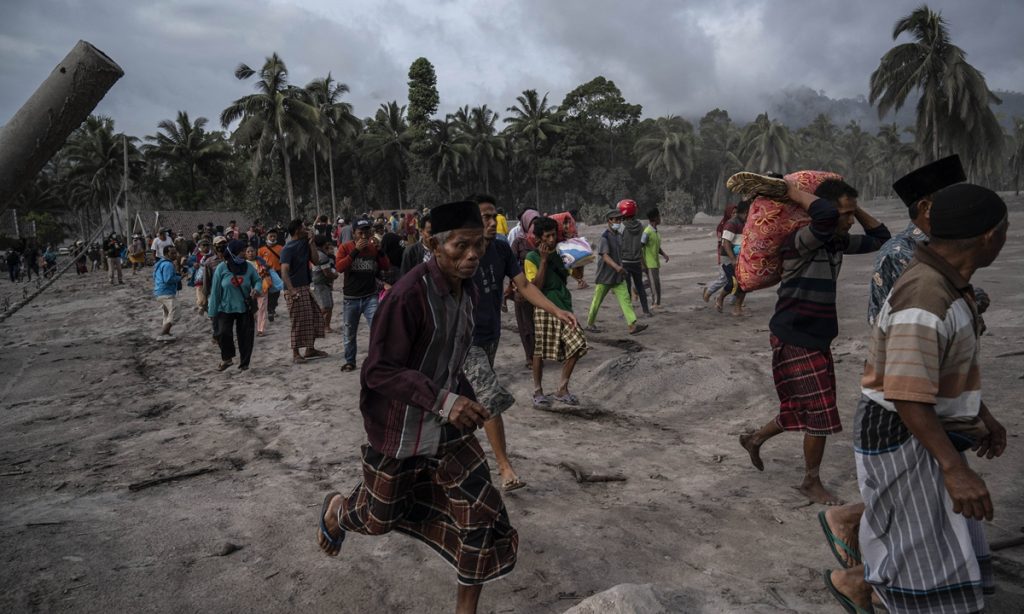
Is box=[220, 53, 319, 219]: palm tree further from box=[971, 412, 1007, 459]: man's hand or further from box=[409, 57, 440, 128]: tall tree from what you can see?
box=[971, 412, 1007, 459]: man's hand

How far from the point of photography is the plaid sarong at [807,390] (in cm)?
378

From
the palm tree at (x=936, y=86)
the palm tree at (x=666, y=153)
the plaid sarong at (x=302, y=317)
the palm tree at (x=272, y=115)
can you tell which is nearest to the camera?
the plaid sarong at (x=302, y=317)

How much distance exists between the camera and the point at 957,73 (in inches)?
1179

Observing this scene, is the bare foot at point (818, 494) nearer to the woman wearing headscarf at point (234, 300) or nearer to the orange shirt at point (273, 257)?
the woman wearing headscarf at point (234, 300)

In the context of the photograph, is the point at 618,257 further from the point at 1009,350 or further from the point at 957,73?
the point at 957,73

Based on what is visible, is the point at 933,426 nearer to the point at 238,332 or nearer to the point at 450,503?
the point at 450,503

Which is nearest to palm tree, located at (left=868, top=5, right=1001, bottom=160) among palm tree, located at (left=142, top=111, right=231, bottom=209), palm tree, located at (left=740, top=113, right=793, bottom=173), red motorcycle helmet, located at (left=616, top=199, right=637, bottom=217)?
palm tree, located at (left=740, top=113, right=793, bottom=173)

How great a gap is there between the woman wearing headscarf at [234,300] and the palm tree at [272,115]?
3185 centimetres

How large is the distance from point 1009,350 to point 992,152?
33.8m

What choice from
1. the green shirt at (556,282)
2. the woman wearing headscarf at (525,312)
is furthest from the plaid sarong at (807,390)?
the woman wearing headscarf at (525,312)

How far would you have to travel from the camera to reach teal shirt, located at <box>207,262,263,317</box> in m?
8.08

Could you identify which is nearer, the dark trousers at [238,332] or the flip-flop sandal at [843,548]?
the flip-flop sandal at [843,548]

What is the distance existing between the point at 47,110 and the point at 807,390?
147 inches

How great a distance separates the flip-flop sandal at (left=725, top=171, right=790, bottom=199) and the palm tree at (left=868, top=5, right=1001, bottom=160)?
3232 cm
